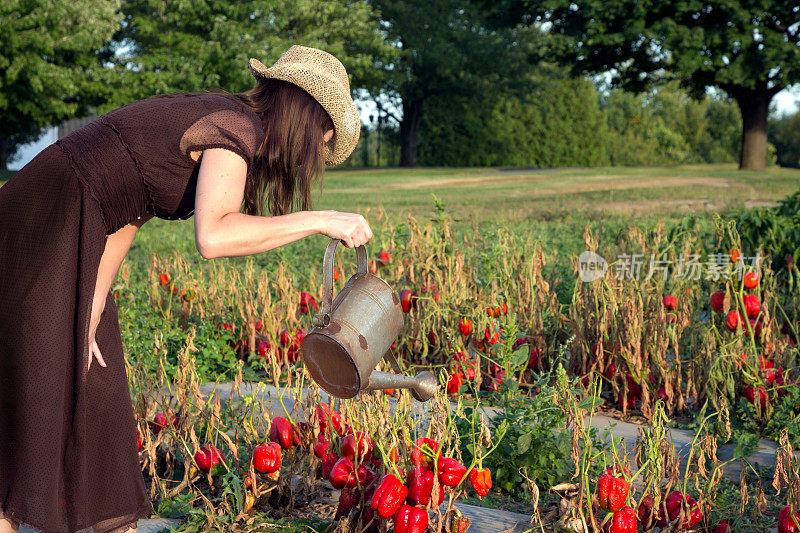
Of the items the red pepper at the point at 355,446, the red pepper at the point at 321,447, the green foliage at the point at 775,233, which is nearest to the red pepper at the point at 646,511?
the red pepper at the point at 355,446

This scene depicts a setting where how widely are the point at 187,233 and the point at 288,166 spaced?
7.45 meters

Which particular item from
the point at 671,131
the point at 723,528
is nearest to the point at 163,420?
the point at 723,528

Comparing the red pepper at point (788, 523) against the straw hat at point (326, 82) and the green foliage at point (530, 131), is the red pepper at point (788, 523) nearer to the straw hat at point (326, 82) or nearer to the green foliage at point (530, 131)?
the straw hat at point (326, 82)

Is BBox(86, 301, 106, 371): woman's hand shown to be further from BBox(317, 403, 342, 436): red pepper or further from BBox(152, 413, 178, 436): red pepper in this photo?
BBox(317, 403, 342, 436): red pepper

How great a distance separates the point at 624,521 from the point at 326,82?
1.27 meters

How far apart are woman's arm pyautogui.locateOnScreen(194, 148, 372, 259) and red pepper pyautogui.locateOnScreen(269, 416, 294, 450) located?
0.66 metres

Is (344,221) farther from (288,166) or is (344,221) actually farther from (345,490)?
(345,490)

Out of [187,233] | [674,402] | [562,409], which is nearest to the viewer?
[562,409]

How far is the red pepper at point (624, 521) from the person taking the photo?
185 centimetres

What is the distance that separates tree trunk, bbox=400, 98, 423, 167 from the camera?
3091 centimetres

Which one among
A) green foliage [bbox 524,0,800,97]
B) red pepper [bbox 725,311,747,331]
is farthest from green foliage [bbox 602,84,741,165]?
red pepper [bbox 725,311,747,331]

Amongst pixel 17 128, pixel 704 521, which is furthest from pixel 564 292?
pixel 17 128

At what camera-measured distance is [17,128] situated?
23.3 metres

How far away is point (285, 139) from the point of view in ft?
6.36
